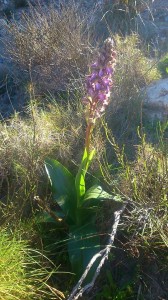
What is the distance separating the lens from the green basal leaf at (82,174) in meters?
2.52

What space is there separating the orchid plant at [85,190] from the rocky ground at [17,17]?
1228 mm

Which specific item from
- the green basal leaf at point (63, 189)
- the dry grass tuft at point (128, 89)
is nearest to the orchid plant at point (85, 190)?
the green basal leaf at point (63, 189)

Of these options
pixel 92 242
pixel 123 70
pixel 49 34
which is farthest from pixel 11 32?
pixel 92 242

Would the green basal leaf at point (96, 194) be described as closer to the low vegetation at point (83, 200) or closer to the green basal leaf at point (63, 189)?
the low vegetation at point (83, 200)

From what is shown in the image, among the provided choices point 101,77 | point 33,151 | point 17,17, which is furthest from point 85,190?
point 17,17

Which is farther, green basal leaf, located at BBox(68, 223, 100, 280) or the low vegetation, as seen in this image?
green basal leaf, located at BBox(68, 223, 100, 280)

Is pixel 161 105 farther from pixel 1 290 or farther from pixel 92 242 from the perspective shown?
pixel 1 290

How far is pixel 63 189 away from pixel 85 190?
0.56 feet

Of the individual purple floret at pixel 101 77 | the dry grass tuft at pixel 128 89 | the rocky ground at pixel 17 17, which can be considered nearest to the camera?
the individual purple floret at pixel 101 77

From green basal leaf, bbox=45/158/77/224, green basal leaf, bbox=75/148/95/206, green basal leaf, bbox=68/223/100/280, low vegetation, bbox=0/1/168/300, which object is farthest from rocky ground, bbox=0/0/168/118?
green basal leaf, bbox=68/223/100/280

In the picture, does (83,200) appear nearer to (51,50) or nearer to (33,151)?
(33,151)

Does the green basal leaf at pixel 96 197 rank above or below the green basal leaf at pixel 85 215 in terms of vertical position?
Answer: above

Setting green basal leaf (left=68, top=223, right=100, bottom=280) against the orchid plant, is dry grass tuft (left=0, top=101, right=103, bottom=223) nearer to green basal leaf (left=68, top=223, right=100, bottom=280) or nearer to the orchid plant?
the orchid plant

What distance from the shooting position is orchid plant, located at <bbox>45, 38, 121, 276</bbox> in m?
2.30
